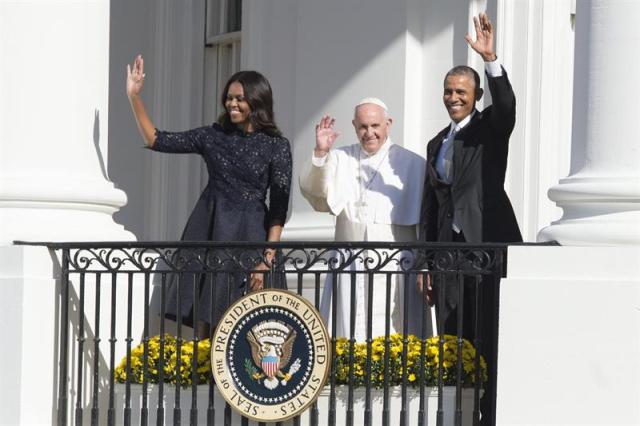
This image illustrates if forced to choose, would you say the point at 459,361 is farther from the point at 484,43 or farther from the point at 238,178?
the point at 238,178

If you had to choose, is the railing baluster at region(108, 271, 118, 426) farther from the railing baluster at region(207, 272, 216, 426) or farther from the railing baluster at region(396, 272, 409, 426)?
the railing baluster at region(396, 272, 409, 426)

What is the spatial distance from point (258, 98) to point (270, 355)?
1.55 metres

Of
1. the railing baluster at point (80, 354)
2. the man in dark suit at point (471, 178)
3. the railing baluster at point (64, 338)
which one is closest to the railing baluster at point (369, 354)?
the man in dark suit at point (471, 178)

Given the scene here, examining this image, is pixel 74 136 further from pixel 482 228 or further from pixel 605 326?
pixel 605 326

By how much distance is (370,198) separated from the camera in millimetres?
10562

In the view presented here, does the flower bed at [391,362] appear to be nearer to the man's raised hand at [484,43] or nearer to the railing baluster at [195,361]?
the railing baluster at [195,361]

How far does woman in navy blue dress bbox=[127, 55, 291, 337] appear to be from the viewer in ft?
34.4

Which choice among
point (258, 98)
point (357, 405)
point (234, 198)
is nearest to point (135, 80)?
point (258, 98)

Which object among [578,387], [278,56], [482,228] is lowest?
[578,387]

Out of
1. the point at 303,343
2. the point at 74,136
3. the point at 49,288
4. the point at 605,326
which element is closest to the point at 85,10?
the point at 74,136

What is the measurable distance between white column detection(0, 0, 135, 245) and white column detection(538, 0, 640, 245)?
9.08ft

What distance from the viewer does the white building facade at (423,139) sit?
30.4 ft

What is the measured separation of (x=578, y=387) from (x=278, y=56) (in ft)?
14.8

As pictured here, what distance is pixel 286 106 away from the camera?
12.9 meters
